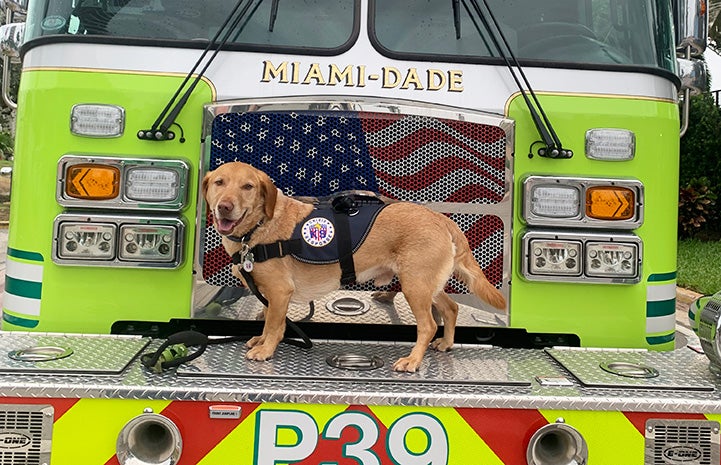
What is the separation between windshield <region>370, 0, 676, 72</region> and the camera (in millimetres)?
2902

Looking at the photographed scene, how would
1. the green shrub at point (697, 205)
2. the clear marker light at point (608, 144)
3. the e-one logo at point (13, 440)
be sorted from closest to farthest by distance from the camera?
the e-one logo at point (13, 440) → the clear marker light at point (608, 144) → the green shrub at point (697, 205)

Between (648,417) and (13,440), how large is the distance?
1.89m

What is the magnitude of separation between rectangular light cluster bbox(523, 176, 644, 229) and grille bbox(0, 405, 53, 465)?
1.84 m

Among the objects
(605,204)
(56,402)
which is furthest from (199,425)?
(605,204)

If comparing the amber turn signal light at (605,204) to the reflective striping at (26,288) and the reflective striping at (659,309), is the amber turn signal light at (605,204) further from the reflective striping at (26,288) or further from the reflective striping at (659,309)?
the reflective striping at (26,288)

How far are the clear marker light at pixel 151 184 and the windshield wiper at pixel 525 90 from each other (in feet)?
4.25

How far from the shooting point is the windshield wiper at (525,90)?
109 inches

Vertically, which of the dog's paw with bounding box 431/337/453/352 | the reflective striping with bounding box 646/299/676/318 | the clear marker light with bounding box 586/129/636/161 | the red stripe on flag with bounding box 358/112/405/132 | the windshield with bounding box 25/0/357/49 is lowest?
the dog's paw with bounding box 431/337/453/352

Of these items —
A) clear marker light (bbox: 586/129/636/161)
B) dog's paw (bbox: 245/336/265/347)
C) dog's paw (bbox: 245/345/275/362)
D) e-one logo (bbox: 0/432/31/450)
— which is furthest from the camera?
clear marker light (bbox: 586/129/636/161)

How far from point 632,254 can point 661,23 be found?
1.04 metres

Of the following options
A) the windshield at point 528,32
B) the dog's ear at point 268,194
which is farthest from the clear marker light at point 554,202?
the dog's ear at point 268,194

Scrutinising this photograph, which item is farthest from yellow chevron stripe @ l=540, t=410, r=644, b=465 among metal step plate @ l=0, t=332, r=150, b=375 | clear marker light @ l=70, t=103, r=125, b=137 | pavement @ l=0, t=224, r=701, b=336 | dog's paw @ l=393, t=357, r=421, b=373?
pavement @ l=0, t=224, r=701, b=336

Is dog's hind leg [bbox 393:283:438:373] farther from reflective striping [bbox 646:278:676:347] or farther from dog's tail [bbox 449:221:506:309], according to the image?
reflective striping [bbox 646:278:676:347]

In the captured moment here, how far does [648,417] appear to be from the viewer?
7.08 ft
